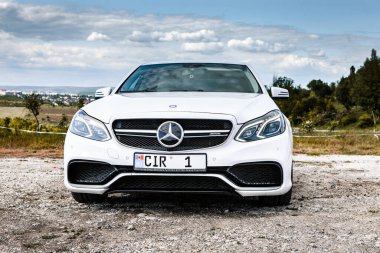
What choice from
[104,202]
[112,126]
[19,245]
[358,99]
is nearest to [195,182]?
[112,126]

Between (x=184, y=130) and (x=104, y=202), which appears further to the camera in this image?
(x=104, y=202)

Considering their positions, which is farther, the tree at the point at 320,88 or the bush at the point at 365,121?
the tree at the point at 320,88

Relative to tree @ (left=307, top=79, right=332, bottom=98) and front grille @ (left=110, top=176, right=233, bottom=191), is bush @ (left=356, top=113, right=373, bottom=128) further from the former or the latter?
front grille @ (left=110, top=176, right=233, bottom=191)

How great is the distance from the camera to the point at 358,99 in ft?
399

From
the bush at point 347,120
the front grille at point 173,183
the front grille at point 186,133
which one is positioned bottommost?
the bush at point 347,120

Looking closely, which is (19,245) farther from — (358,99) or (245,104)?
(358,99)

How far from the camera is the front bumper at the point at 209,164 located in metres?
4.71

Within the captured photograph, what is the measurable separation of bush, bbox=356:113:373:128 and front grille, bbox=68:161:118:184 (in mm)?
113047

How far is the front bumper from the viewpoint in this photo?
15.5 feet

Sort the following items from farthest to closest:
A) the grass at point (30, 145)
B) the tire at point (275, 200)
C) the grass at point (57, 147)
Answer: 1. the grass at point (57, 147)
2. the grass at point (30, 145)
3. the tire at point (275, 200)

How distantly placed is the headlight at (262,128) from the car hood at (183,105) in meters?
0.05

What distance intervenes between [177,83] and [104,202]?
1.52 meters

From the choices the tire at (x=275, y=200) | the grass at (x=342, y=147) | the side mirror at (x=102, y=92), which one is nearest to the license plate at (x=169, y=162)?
the tire at (x=275, y=200)

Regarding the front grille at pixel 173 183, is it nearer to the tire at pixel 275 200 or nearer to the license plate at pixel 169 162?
the license plate at pixel 169 162
